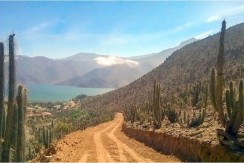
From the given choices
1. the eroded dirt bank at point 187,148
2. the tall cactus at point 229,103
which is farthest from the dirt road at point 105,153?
the tall cactus at point 229,103

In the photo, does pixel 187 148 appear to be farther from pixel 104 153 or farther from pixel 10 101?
pixel 10 101

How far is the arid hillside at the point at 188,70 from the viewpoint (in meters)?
58.8

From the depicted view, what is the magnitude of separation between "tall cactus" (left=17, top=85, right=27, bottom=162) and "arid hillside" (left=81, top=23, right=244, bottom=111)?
33.4 m

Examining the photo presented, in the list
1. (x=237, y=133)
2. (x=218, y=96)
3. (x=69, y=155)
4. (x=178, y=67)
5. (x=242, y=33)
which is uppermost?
(x=242, y=33)

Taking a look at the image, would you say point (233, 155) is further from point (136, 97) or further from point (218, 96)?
point (136, 97)

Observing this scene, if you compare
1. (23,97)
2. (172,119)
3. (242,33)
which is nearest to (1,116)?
(23,97)

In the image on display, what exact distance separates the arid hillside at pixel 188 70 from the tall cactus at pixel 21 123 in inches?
1315

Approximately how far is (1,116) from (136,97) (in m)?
62.4

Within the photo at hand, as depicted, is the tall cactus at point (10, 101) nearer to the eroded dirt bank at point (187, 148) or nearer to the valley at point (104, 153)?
the valley at point (104, 153)

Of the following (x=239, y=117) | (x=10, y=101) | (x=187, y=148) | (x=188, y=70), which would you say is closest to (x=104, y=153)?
(x=187, y=148)

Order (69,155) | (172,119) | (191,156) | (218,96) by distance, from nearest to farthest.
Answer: (218,96) < (191,156) < (69,155) < (172,119)

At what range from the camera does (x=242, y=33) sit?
6831cm

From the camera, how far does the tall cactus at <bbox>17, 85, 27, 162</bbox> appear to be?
15.2m

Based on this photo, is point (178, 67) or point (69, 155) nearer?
point (69, 155)
